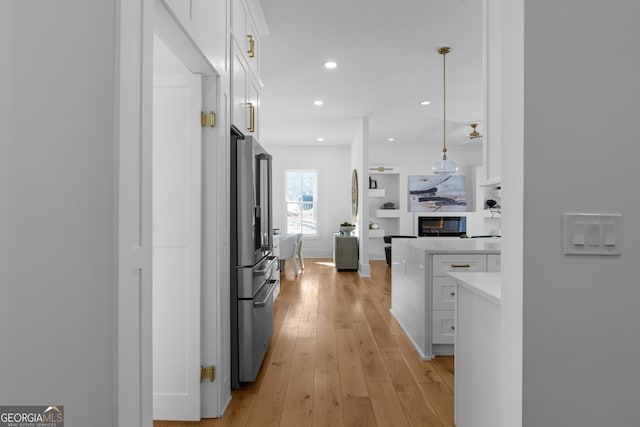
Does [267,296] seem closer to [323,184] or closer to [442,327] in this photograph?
[442,327]

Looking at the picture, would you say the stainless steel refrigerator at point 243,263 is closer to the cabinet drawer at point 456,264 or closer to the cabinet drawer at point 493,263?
the cabinet drawer at point 456,264

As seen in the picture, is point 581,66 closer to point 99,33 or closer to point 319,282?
point 99,33

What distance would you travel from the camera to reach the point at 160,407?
192cm

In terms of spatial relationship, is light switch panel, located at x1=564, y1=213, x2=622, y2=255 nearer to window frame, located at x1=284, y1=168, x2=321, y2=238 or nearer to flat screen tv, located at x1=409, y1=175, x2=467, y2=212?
window frame, located at x1=284, y1=168, x2=321, y2=238

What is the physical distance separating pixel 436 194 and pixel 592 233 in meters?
8.00

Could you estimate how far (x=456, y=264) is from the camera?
283 centimetres

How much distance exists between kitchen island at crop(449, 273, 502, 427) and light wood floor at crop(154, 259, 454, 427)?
15.2 inches

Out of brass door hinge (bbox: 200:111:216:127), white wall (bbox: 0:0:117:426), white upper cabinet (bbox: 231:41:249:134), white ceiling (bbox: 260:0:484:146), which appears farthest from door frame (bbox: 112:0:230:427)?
white ceiling (bbox: 260:0:484:146)

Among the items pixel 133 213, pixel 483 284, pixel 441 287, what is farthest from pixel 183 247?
pixel 441 287

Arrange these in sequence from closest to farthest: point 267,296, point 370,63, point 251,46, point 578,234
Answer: point 578,234 < point 267,296 < point 251,46 < point 370,63

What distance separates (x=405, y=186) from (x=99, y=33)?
8.31 meters

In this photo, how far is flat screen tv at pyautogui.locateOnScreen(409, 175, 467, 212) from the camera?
8672 millimetres

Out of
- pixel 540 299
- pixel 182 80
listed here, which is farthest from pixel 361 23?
pixel 540 299

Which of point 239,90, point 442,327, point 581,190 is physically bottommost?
point 442,327
